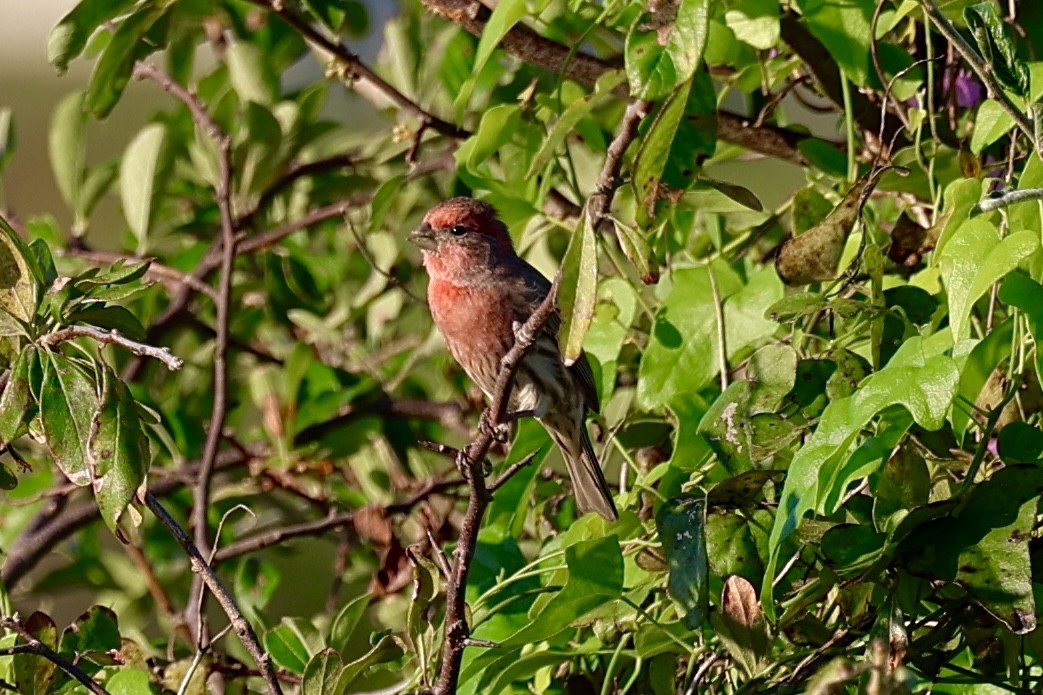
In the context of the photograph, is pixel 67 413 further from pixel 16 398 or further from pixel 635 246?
pixel 635 246

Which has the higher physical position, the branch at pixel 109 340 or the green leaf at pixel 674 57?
the green leaf at pixel 674 57

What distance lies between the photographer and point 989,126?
262 cm

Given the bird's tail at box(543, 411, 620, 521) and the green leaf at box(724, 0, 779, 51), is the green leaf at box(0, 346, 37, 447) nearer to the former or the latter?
the bird's tail at box(543, 411, 620, 521)

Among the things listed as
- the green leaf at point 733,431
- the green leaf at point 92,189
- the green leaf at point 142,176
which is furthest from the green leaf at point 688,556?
the green leaf at point 92,189

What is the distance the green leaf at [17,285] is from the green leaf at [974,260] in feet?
4.64

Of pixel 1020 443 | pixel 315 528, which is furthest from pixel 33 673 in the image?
pixel 1020 443

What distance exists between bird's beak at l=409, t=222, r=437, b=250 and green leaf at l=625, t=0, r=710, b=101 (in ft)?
6.71

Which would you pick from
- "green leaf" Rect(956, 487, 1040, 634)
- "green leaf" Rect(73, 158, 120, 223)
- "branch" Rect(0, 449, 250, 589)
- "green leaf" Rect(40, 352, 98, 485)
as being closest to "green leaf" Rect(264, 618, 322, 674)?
"green leaf" Rect(40, 352, 98, 485)

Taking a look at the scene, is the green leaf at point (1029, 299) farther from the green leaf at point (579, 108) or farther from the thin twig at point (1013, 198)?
the green leaf at point (579, 108)

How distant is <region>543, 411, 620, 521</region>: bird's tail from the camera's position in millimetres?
3201

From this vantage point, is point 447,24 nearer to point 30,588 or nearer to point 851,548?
point 30,588

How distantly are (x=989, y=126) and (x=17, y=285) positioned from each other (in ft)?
5.53

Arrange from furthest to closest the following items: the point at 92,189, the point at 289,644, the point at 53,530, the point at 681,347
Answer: the point at 92,189
the point at 53,530
the point at 289,644
the point at 681,347

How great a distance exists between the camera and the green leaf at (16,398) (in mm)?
2260
